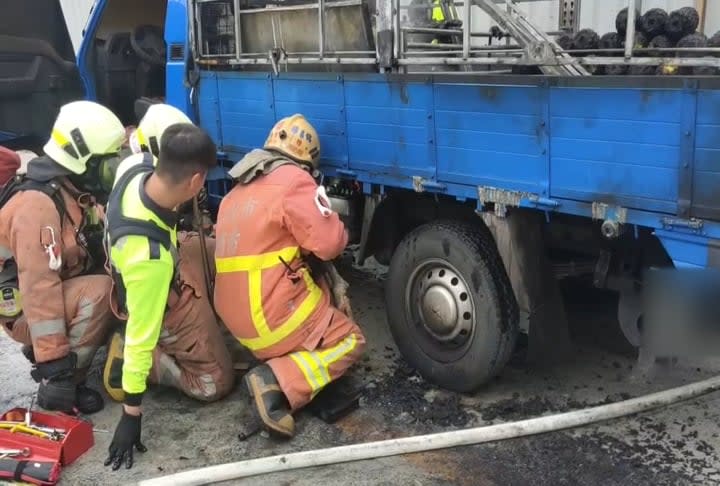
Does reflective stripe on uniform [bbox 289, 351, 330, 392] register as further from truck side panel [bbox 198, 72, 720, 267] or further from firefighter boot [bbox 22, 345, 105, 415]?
firefighter boot [bbox 22, 345, 105, 415]

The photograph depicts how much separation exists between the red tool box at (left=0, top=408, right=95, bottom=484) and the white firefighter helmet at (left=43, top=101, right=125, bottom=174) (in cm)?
118

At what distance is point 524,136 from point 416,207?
100 cm

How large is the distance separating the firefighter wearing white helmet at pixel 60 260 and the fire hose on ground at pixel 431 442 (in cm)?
94

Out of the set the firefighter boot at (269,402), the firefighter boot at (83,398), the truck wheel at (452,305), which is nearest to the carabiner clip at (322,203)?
the truck wheel at (452,305)

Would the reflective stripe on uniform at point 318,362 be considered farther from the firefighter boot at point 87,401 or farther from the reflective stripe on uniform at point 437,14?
the reflective stripe on uniform at point 437,14

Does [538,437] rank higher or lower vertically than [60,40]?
lower

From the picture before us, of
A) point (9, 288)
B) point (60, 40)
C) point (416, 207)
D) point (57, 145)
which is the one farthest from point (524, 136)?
point (60, 40)

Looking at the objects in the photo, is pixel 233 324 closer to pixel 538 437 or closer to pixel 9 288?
pixel 9 288

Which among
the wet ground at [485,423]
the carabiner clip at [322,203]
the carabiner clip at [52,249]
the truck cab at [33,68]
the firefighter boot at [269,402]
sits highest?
the truck cab at [33,68]

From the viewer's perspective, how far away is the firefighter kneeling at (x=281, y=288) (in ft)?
11.0

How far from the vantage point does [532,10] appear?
20.7 ft

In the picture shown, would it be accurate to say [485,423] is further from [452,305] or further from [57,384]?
[57,384]

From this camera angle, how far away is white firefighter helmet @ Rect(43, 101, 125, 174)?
3.54 meters

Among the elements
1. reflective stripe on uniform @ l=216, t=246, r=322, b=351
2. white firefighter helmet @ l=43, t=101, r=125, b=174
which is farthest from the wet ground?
white firefighter helmet @ l=43, t=101, r=125, b=174
